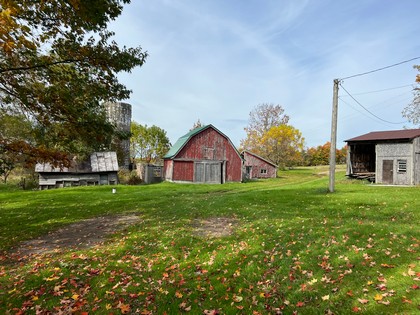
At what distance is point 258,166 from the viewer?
4728 centimetres

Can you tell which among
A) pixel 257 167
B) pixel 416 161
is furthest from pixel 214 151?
pixel 416 161

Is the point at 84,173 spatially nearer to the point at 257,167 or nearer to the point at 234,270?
the point at 257,167

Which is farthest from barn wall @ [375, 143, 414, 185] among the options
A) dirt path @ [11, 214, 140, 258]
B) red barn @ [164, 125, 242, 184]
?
dirt path @ [11, 214, 140, 258]

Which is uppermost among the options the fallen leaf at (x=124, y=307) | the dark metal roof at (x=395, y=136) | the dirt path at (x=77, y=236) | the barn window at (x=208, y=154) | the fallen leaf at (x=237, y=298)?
the dark metal roof at (x=395, y=136)

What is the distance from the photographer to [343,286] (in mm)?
5082

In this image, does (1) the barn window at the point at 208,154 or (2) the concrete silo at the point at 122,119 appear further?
(2) the concrete silo at the point at 122,119

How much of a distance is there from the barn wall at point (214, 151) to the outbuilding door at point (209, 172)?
684mm

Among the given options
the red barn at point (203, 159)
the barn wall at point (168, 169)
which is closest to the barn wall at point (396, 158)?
the red barn at point (203, 159)

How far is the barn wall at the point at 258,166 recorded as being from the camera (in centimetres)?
4681

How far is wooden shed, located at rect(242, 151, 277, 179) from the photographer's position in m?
46.8

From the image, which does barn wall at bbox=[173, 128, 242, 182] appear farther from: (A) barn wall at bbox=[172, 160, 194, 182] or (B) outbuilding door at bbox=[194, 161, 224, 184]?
(B) outbuilding door at bbox=[194, 161, 224, 184]

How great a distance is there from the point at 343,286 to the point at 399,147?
89.8ft

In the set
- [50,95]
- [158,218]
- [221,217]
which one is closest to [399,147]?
[221,217]

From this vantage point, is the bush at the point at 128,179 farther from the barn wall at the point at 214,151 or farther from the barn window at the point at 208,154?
the barn window at the point at 208,154
